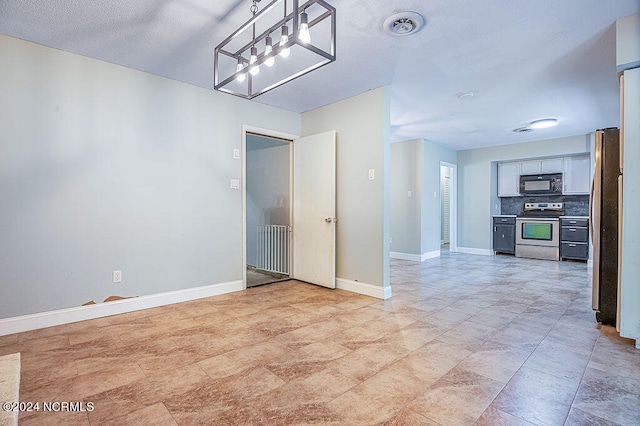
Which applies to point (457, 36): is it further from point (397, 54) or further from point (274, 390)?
point (274, 390)

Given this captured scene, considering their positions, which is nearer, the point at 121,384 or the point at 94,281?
the point at 121,384

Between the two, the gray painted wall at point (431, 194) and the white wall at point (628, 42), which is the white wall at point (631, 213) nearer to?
the white wall at point (628, 42)

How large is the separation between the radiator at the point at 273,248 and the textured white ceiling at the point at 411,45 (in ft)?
6.28

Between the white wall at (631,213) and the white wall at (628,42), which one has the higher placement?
the white wall at (628,42)

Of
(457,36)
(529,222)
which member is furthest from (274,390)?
(529,222)

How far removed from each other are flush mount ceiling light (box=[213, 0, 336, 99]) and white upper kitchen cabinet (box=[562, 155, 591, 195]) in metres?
6.12

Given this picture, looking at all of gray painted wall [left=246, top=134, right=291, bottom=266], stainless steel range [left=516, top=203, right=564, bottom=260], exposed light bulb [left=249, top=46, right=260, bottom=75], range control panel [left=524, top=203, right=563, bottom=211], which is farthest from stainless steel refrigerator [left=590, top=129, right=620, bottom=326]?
range control panel [left=524, top=203, right=563, bottom=211]

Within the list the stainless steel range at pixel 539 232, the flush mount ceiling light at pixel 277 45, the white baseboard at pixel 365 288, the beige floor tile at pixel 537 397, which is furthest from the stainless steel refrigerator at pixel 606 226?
the stainless steel range at pixel 539 232

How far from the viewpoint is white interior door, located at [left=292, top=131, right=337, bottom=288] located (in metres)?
4.04

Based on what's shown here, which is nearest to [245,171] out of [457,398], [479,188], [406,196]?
[457,398]

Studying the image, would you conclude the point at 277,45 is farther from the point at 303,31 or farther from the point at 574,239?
the point at 574,239

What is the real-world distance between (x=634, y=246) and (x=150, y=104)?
4.42 m

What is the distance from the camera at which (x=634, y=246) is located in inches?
89.7

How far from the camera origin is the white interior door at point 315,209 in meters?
4.04
